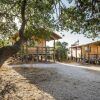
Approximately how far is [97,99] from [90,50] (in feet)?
83.8

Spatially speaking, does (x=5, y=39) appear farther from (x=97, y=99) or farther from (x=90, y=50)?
(x=90, y=50)

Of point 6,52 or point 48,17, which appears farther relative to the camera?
point 48,17

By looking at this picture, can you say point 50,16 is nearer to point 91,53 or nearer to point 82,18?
point 82,18

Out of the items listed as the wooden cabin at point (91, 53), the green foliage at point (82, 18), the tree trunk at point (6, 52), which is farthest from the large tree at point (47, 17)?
the wooden cabin at point (91, 53)

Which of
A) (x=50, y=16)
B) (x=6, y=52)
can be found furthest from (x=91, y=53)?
(x=6, y=52)

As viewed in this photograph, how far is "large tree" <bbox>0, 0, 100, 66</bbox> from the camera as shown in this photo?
8625 millimetres

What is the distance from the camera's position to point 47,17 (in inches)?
372

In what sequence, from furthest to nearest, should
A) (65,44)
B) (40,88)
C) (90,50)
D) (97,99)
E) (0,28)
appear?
1. (65,44)
2. (90,50)
3. (40,88)
4. (0,28)
5. (97,99)

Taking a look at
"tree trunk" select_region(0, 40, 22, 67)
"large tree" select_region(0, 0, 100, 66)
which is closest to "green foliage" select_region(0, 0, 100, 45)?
"large tree" select_region(0, 0, 100, 66)

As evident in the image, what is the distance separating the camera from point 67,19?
9.53m

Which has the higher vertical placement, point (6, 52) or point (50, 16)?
point (50, 16)

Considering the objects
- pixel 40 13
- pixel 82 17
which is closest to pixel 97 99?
pixel 82 17

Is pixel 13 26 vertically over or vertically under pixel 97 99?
over

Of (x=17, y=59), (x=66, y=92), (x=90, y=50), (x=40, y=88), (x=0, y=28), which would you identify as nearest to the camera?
(x=0, y=28)
